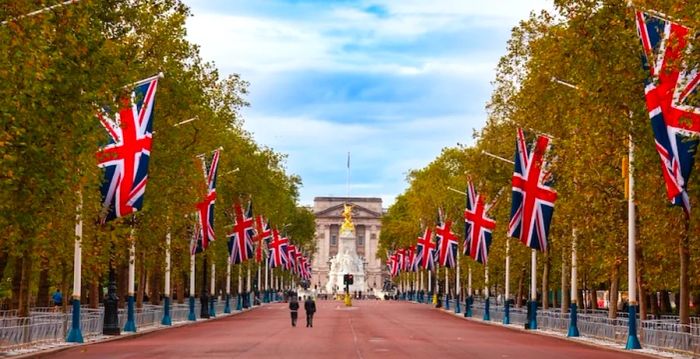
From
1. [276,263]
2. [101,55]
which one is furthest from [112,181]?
[276,263]

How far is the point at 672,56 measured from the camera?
32.1 metres

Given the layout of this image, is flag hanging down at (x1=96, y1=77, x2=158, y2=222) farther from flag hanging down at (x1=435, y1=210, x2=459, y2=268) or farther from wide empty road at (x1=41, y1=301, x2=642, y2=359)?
flag hanging down at (x1=435, y1=210, x2=459, y2=268)

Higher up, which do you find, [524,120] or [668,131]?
[524,120]

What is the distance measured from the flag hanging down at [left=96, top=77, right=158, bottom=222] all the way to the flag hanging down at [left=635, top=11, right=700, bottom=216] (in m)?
16.0

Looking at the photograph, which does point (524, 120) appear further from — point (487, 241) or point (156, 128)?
point (156, 128)

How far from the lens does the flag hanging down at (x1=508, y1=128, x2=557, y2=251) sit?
176 ft

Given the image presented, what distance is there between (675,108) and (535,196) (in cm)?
2173

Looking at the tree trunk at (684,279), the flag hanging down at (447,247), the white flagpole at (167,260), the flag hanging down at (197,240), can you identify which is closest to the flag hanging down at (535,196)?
the tree trunk at (684,279)

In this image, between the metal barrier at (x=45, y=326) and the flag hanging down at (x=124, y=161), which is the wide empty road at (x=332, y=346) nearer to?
the metal barrier at (x=45, y=326)

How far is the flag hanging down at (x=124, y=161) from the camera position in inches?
1638

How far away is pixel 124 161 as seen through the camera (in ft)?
138

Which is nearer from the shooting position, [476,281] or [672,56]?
[672,56]

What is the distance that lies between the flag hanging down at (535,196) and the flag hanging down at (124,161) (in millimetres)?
17544

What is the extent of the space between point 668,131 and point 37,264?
31.3 metres
